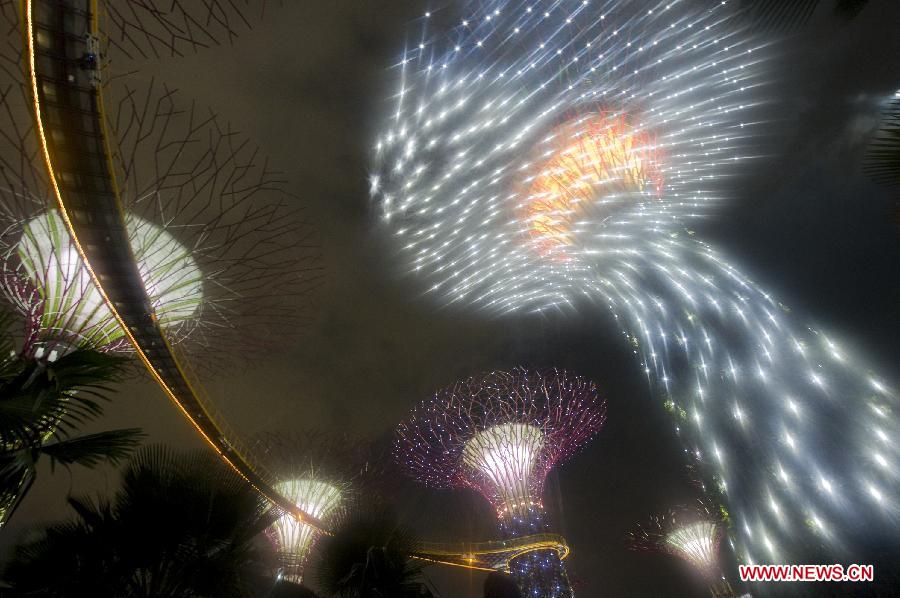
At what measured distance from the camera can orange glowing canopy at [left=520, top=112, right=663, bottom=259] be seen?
15.4 meters

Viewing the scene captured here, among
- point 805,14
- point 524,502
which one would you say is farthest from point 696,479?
point 805,14

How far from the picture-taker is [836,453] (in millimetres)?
17047

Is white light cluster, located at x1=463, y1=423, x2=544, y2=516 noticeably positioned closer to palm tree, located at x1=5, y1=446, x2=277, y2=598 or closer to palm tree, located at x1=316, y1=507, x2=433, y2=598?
palm tree, located at x1=316, y1=507, x2=433, y2=598

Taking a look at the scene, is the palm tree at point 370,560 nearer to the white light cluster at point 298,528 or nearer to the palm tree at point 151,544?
the palm tree at point 151,544

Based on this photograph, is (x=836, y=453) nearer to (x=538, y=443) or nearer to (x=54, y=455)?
(x=538, y=443)

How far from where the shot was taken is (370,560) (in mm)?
9289

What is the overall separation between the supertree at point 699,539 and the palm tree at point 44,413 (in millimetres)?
34871

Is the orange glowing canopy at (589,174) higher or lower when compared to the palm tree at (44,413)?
higher

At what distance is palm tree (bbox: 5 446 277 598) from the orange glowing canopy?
12709mm

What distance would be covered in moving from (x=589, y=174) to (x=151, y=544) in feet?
48.4

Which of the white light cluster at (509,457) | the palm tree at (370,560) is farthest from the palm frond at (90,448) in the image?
the white light cluster at (509,457)

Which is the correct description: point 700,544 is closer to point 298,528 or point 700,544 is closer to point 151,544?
point 298,528

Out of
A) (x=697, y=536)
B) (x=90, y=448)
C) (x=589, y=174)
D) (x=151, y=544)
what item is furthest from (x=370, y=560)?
(x=697, y=536)

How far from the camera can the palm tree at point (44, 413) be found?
4.11 meters
